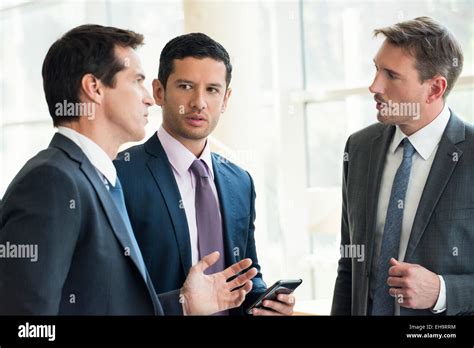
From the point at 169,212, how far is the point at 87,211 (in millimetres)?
285

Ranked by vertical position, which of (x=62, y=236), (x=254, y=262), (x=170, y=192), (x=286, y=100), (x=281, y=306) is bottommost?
(x=281, y=306)

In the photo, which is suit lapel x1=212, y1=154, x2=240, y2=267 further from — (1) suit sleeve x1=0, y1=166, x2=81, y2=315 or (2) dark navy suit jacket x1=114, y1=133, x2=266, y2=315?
(1) suit sleeve x1=0, y1=166, x2=81, y2=315

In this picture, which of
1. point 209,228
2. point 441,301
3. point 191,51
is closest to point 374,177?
point 441,301

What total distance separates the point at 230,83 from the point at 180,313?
26.6 inches

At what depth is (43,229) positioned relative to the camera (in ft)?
6.34

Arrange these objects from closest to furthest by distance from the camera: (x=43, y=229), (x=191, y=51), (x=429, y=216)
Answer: (x=43, y=229) < (x=429, y=216) < (x=191, y=51)

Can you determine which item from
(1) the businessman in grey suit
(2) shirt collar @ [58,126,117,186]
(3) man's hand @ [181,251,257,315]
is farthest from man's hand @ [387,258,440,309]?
(2) shirt collar @ [58,126,117,186]

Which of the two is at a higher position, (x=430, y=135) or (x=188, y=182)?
(x=430, y=135)

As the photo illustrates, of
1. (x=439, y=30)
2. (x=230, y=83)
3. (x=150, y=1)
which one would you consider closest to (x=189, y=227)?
(x=230, y=83)

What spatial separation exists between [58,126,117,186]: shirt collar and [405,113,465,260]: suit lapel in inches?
33.1

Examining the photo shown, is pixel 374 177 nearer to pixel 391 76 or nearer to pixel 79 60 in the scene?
pixel 391 76

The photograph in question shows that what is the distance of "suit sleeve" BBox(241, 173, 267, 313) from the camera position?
85.2 inches

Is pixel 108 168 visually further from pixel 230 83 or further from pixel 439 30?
pixel 439 30

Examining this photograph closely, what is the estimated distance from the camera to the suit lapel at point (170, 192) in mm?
2141
